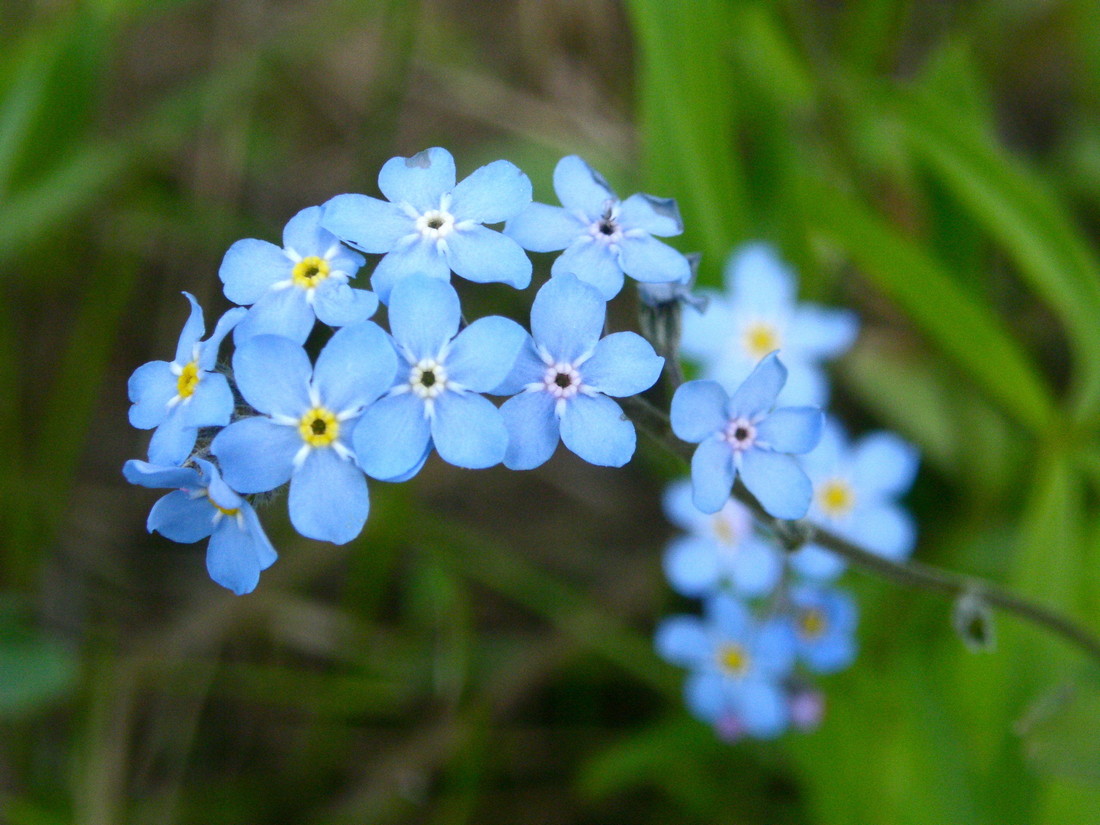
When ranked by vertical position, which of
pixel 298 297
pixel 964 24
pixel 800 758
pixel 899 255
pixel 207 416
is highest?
pixel 964 24

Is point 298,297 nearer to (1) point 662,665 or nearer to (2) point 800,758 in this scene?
(2) point 800,758

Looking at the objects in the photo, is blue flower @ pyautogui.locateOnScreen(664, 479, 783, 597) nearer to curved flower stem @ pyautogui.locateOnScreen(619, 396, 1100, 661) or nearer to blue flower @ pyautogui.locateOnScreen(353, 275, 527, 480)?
curved flower stem @ pyautogui.locateOnScreen(619, 396, 1100, 661)

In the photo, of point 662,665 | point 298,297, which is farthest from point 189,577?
point 298,297

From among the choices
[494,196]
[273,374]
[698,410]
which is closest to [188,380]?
[273,374]

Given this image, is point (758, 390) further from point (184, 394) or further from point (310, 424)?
point (184, 394)

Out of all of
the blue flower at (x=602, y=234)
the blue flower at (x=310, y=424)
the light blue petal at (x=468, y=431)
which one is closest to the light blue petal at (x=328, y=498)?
the blue flower at (x=310, y=424)

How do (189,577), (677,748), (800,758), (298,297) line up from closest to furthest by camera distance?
1. (298,297)
2. (800,758)
3. (677,748)
4. (189,577)

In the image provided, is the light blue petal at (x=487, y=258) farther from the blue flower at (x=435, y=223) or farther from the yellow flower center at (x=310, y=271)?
the yellow flower center at (x=310, y=271)

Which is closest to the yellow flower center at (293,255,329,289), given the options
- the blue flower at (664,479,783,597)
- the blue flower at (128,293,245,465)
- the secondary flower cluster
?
the blue flower at (128,293,245,465)
